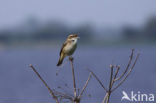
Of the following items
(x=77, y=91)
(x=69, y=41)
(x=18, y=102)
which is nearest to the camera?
(x=77, y=91)

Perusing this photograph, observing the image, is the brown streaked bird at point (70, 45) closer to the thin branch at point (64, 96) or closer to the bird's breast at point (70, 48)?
the bird's breast at point (70, 48)

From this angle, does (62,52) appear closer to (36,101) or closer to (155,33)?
(36,101)

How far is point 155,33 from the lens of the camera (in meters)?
91.0

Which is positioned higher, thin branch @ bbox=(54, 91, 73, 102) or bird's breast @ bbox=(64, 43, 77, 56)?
thin branch @ bbox=(54, 91, 73, 102)

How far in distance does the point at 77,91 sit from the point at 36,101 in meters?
15.6

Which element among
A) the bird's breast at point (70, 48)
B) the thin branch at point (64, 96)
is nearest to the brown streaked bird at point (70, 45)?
the bird's breast at point (70, 48)

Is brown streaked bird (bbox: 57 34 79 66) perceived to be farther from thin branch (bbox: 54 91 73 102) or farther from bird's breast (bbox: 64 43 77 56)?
thin branch (bbox: 54 91 73 102)

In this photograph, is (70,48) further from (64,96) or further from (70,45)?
(64,96)

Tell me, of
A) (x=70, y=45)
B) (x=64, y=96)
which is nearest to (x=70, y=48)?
(x=70, y=45)

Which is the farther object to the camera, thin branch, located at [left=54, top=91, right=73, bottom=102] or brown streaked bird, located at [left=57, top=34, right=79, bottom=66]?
brown streaked bird, located at [left=57, top=34, right=79, bottom=66]

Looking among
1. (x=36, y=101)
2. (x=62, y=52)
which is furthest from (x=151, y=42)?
(x=62, y=52)

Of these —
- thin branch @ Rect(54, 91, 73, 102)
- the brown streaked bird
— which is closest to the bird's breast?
the brown streaked bird

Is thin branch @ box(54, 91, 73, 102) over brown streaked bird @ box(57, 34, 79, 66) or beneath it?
over

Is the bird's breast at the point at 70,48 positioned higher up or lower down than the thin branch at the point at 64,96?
lower down
